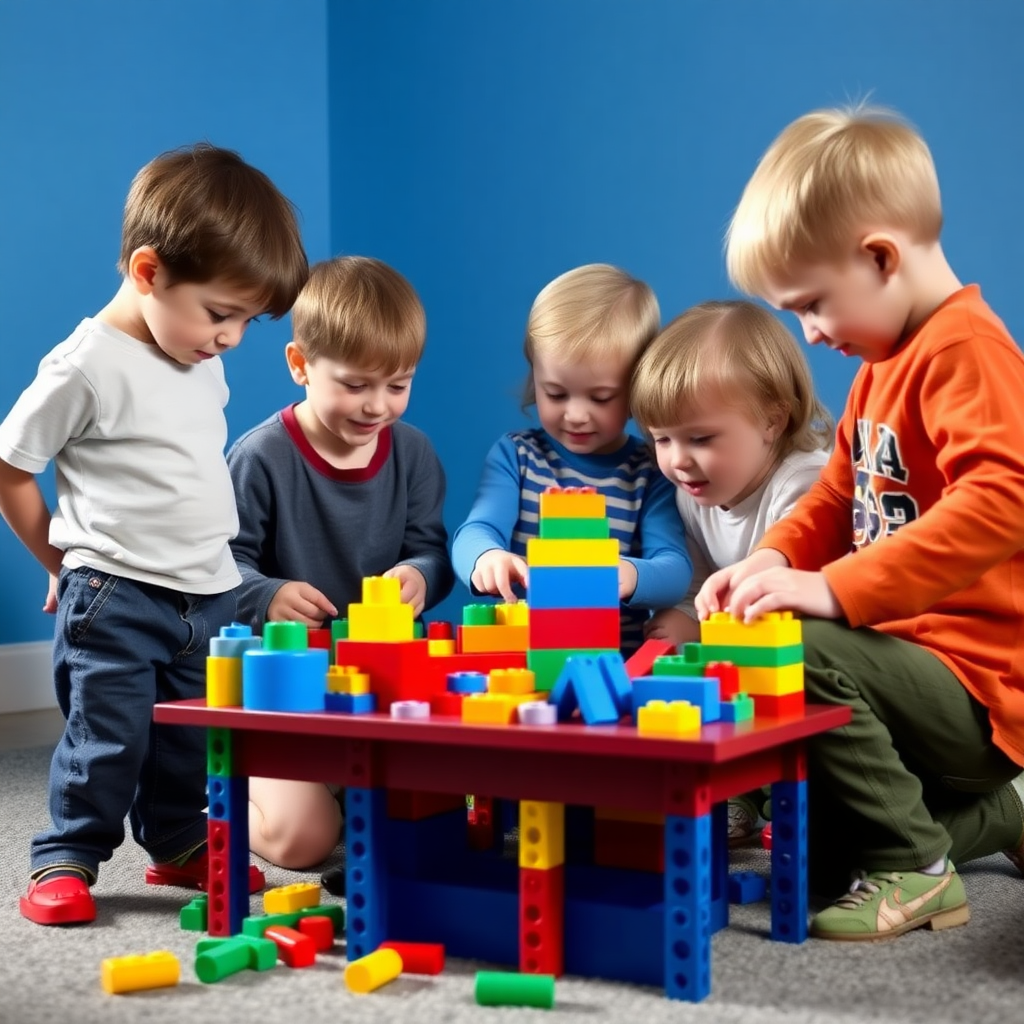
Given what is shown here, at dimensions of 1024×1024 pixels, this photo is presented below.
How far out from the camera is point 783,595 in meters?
1.10

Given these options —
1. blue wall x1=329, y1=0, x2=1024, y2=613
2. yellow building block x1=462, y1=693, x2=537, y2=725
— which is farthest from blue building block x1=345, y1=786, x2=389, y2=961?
blue wall x1=329, y1=0, x2=1024, y2=613

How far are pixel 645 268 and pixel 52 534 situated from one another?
1.32 meters

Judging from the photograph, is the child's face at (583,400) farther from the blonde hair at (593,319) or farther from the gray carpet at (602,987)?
the gray carpet at (602,987)

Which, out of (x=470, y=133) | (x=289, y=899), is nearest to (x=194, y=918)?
(x=289, y=899)

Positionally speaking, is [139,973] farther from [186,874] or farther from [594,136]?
[594,136]

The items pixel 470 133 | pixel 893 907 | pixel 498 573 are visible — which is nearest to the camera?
pixel 893 907

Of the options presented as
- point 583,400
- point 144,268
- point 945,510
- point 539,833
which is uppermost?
point 144,268

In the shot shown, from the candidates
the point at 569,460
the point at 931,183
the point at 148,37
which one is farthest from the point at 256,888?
the point at 148,37

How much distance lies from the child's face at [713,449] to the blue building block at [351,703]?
62 cm

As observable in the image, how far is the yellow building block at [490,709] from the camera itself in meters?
0.97

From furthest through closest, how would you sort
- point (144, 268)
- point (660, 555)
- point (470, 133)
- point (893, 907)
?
point (470, 133), point (660, 555), point (144, 268), point (893, 907)

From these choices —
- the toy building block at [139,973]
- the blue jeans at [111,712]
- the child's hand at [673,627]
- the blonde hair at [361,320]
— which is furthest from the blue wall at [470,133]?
the toy building block at [139,973]

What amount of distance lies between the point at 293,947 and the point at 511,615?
1.13 ft

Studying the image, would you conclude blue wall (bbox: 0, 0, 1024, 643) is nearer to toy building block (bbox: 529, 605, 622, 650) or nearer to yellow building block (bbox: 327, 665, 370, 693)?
toy building block (bbox: 529, 605, 622, 650)
